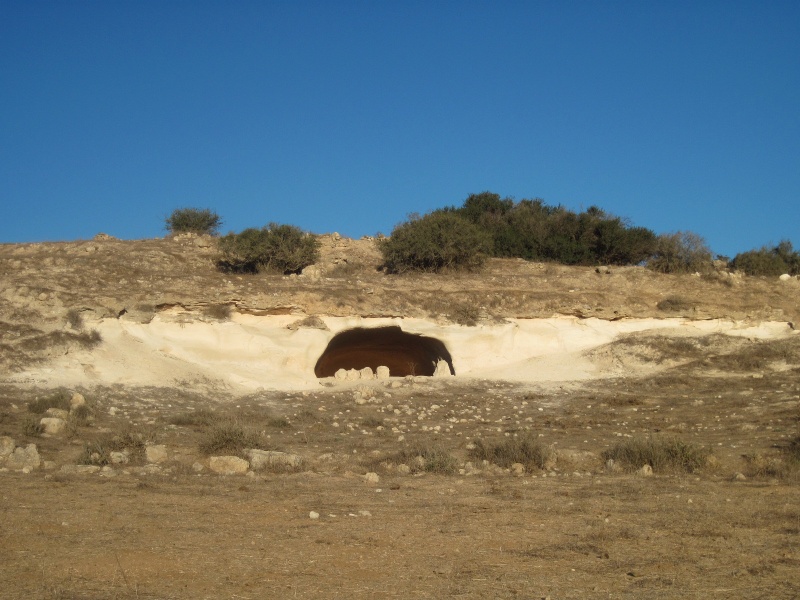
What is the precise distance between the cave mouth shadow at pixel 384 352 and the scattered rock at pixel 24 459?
8.01 m

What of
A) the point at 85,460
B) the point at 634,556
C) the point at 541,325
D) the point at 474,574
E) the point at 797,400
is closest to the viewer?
the point at 474,574

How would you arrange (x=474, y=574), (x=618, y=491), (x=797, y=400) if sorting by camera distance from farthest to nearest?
(x=797, y=400)
(x=618, y=491)
(x=474, y=574)

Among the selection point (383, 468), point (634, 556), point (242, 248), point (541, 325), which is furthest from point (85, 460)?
point (242, 248)

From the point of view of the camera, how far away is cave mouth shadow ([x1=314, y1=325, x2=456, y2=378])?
17.8 m

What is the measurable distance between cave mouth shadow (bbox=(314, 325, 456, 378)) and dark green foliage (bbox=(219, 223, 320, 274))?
412 cm

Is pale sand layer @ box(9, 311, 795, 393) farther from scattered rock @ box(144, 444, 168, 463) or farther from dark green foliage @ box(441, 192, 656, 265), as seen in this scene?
dark green foliage @ box(441, 192, 656, 265)

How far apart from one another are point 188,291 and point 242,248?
5645 mm

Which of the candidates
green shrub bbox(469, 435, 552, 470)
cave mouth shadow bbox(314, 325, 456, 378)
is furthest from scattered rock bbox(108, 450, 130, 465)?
cave mouth shadow bbox(314, 325, 456, 378)

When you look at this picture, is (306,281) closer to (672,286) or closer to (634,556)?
(672,286)

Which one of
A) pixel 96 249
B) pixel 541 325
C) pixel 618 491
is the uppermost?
pixel 96 249

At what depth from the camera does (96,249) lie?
21.4 m

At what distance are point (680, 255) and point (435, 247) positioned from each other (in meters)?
7.22

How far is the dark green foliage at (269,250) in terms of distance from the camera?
862 inches

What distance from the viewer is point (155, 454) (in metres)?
10.4
